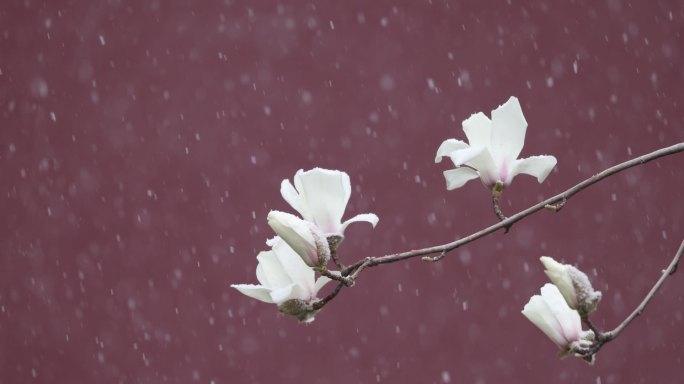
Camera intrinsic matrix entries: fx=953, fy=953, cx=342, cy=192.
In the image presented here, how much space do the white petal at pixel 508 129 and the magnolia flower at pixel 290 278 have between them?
0.19 meters

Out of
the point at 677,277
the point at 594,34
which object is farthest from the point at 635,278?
the point at 594,34

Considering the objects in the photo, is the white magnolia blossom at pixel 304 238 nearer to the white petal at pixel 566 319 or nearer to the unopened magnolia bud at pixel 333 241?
the unopened magnolia bud at pixel 333 241

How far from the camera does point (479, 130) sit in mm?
791

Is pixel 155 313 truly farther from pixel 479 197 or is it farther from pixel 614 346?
pixel 614 346

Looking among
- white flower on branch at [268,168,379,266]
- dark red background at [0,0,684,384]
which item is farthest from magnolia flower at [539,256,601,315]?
dark red background at [0,0,684,384]

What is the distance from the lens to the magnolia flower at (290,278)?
2.33 ft

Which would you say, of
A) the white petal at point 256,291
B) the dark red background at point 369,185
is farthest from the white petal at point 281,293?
the dark red background at point 369,185

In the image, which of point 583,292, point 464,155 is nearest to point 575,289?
point 583,292

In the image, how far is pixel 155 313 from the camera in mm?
2391

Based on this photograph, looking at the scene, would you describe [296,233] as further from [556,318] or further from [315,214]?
[556,318]

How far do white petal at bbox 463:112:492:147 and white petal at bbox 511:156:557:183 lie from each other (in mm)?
33

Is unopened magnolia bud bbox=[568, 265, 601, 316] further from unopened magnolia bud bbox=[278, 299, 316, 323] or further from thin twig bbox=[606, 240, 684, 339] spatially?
unopened magnolia bud bbox=[278, 299, 316, 323]

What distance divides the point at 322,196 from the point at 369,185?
5.31 ft

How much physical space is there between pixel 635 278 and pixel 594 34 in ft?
2.00
